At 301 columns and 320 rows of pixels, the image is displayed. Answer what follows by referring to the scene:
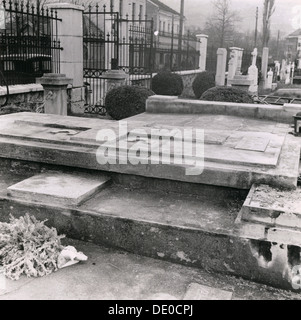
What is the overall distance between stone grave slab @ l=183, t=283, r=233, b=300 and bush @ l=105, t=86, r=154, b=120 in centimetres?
749

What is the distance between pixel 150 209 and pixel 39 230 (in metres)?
1.14

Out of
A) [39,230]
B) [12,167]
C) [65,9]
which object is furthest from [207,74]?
[39,230]

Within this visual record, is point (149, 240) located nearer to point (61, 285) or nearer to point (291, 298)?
point (61, 285)

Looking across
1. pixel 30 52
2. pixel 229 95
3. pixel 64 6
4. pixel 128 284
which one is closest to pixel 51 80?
pixel 30 52

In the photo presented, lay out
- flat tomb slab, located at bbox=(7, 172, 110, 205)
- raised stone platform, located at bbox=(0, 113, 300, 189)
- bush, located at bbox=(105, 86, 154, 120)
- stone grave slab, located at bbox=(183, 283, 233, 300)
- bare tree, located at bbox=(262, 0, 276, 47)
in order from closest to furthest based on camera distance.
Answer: stone grave slab, located at bbox=(183, 283, 233, 300), flat tomb slab, located at bbox=(7, 172, 110, 205), raised stone platform, located at bbox=(0, 113, 300, 189), bush, located at bbox=(105, 86, 154, 120), bare tree, located at bbox=(262, 0, 276, 47)

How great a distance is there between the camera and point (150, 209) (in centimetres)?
441

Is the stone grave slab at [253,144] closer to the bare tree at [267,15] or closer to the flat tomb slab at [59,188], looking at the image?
the flat tomb slab at [59,188]

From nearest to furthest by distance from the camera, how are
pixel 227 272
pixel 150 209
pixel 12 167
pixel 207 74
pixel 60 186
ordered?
pixel 227 272
pixel 150 209
pixel 60 186
pixel 12 167
pixel 207 74

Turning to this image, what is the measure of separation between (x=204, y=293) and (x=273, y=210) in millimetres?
966

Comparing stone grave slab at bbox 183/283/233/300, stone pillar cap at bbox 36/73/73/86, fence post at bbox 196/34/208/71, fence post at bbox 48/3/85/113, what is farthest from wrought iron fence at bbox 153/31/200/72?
stone grave slab at bbox 183/283/233/300

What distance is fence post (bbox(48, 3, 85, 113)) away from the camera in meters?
11.5

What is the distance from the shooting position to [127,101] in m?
10.7

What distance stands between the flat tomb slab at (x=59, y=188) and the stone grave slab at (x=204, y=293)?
5.05ft

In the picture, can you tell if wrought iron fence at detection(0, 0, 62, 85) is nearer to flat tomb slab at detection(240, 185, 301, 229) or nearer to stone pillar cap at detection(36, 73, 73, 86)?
stone pillar cap at detection(36, 73, 73, 86)
